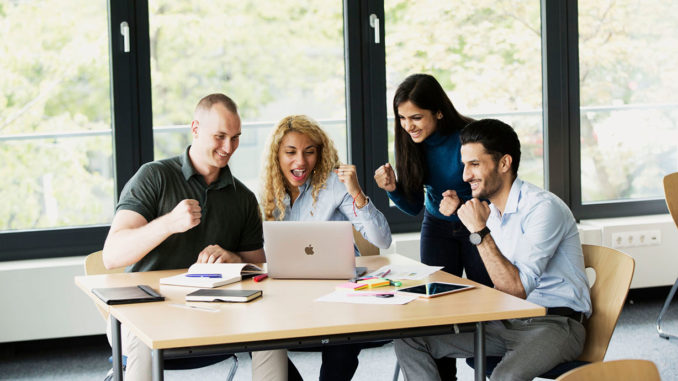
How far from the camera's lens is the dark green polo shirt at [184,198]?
2.81m

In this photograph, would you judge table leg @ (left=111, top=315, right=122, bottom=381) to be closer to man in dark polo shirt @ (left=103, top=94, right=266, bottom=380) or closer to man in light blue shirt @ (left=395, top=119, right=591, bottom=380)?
man in dark polo shirt @ (left=103, top=94, right=266, bottom=380)

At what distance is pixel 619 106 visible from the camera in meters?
5.05

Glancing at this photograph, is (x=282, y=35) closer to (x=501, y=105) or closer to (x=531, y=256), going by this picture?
(x=501, y=105)

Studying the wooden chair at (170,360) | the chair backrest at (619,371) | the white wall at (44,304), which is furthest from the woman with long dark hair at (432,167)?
the white wall at (44,304)

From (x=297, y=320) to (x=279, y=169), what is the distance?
1.18 m

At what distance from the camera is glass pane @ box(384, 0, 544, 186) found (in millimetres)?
4617

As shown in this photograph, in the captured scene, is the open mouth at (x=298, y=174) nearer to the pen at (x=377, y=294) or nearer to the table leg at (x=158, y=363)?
the pen at (x=377, y=294)

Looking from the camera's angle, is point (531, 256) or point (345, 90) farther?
point (345, 90)

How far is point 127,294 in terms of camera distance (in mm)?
2311

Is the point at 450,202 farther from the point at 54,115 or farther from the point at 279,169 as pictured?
the point at 54,115

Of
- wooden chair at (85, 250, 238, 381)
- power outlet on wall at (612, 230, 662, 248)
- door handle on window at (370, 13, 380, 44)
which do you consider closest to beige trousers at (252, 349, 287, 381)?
wooden chair at (85, 250, 238, 381)

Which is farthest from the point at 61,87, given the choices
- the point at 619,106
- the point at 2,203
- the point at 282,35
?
the point at 619,106

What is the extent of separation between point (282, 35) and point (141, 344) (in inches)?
95.4

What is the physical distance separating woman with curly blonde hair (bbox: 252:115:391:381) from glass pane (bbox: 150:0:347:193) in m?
1.28
